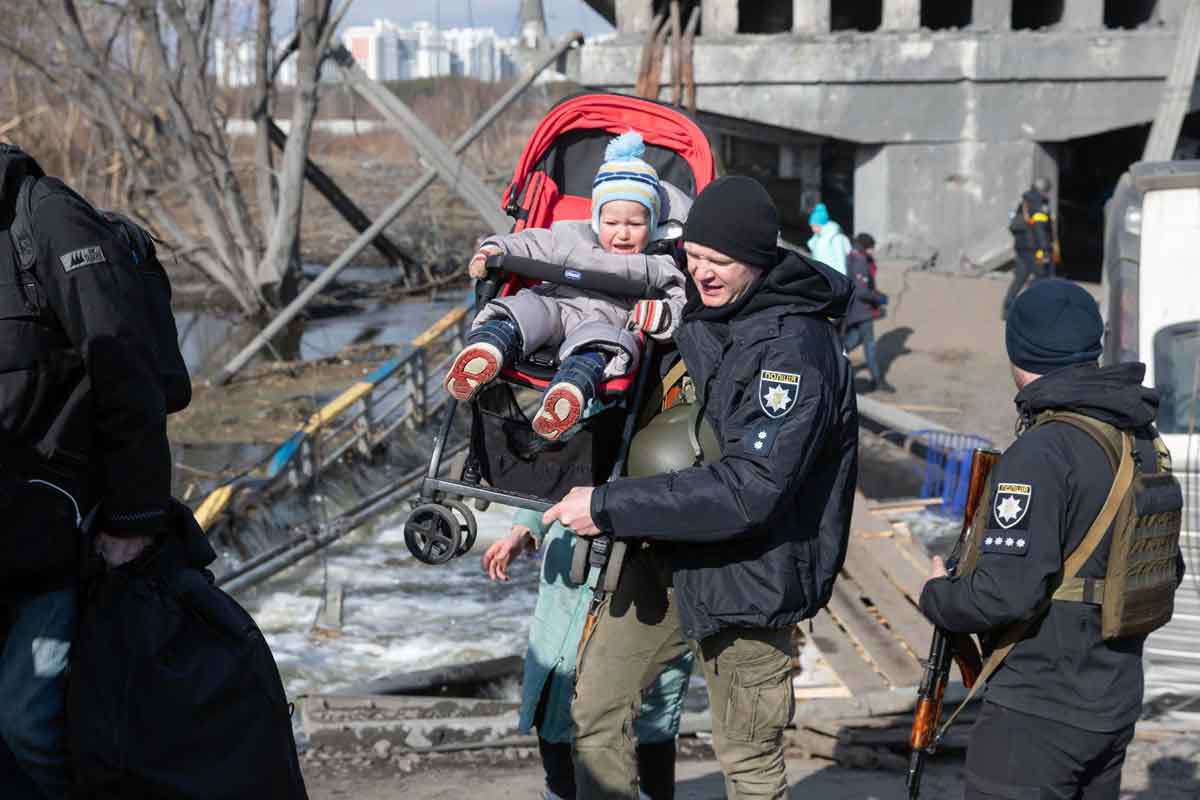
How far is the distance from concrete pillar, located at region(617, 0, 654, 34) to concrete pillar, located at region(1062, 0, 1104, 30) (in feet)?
18.0

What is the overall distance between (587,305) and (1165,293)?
390 centimetres

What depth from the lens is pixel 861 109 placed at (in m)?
18.0

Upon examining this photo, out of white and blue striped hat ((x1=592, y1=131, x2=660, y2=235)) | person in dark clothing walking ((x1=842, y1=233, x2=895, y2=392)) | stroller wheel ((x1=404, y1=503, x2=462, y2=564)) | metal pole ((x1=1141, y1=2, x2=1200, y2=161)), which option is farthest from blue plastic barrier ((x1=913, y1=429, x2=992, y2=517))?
stroller wheel ((x1=404, y1=503, x2=462, y2=564))

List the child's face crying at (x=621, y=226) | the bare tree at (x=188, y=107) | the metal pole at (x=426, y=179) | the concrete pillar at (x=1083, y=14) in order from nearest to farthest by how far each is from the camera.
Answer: the child's face crying at (x=621, y=226), the metal pole at (x=426, y=179), the bare tree at (x=188, y=107), the concrete pillar at (x=1083, y=14)

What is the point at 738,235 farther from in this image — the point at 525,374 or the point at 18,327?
the point at 18,327

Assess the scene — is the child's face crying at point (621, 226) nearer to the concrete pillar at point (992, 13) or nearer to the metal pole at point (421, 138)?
the metal pole at point (421, 138)

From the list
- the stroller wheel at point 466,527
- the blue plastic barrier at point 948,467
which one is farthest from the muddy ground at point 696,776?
the blue plastic barrier at point 948,467

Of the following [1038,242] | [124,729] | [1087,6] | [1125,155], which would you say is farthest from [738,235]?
[1125,155]

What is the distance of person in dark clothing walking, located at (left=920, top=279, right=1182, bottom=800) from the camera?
119 inches

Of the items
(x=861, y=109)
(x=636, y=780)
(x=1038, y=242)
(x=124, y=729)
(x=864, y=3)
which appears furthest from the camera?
(x=864, y=3)

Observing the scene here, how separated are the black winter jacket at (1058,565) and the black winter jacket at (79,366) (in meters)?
1.80

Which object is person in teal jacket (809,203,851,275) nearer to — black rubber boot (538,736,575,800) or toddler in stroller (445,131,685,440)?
toddler in stroller (445,131,685,440)

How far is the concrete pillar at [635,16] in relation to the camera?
725 inches

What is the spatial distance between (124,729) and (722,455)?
4.74 feet
